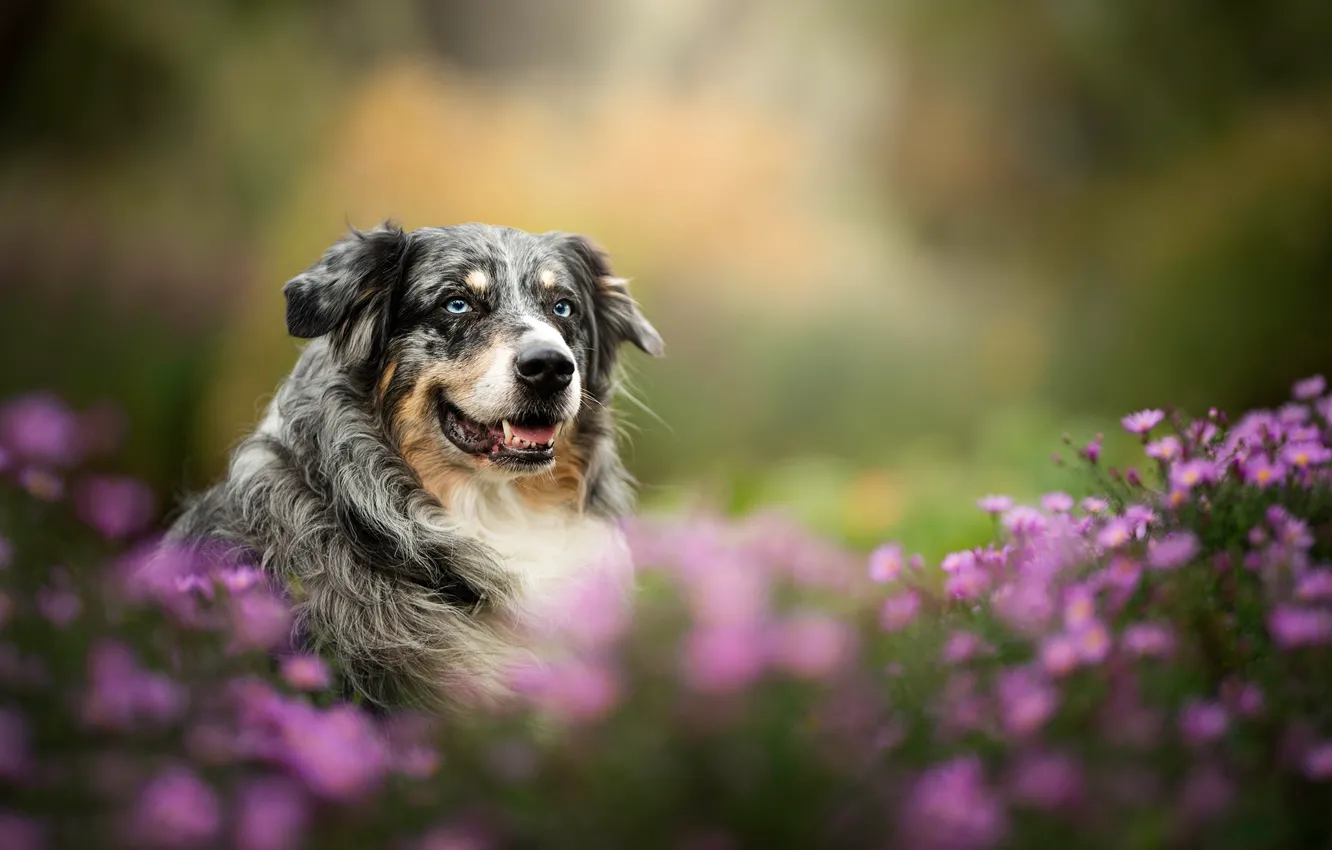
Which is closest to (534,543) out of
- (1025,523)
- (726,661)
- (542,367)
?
(542,367)

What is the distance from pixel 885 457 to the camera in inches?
347

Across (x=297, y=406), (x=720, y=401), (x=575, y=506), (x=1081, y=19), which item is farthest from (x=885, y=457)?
(x=297, y=406)

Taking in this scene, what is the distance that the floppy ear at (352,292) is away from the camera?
10.3 feet

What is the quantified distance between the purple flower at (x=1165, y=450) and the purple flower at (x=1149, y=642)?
2.87 ft

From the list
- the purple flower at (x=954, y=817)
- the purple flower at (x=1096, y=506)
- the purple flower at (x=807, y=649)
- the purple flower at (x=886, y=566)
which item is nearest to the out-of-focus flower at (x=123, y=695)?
the purple flower at (x=807, y=649)

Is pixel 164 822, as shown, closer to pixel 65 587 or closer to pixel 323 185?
pixel 65 587

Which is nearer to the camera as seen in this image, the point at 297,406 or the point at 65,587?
the point at 65,587

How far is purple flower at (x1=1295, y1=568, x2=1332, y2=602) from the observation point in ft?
6.17

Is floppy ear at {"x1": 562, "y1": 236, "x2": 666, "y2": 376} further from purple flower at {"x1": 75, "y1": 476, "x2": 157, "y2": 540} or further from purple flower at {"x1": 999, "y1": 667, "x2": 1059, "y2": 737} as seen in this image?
purple flower at {"x1": 999, "y1": 667, "x2": 1059, "y2": 737}

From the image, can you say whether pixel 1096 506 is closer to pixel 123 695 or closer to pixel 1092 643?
pixel 1092 643

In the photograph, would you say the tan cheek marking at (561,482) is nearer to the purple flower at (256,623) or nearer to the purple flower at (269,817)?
the purple flower at (256,623)

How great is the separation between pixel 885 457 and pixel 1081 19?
159 inches

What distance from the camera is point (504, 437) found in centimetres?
324

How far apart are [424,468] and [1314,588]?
7.79 ft
